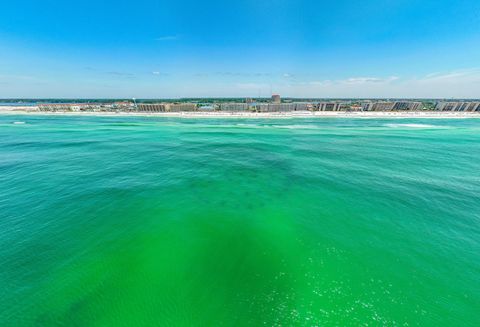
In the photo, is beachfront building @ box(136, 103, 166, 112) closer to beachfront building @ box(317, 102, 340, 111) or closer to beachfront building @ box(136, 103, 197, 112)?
beachfront building @ box(136, 103, 197, 112)

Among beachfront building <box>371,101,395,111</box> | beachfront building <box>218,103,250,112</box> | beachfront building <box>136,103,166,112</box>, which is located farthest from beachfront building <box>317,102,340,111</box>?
beachfront building <box>136,103,166,112</box>

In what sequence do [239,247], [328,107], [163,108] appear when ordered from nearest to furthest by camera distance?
1. [239,247]
2. [163,108]
3. [328,107]

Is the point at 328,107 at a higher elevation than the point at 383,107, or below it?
below

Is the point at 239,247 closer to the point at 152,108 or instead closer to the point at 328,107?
the point at 152,108

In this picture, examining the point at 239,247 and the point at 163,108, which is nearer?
the point at 239,247

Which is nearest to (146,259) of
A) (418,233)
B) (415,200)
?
(418,233)

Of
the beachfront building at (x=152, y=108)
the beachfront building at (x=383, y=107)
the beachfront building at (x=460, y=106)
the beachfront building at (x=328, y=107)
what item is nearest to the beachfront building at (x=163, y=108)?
the beachfront building at (x=152, y=108)

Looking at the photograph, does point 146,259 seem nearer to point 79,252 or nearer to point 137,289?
point 137,289

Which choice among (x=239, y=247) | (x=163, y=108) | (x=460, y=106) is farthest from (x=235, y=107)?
(x=460, y=106)

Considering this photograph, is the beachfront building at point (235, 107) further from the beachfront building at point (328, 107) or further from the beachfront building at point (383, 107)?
the beachfront building at point (383, 107)
